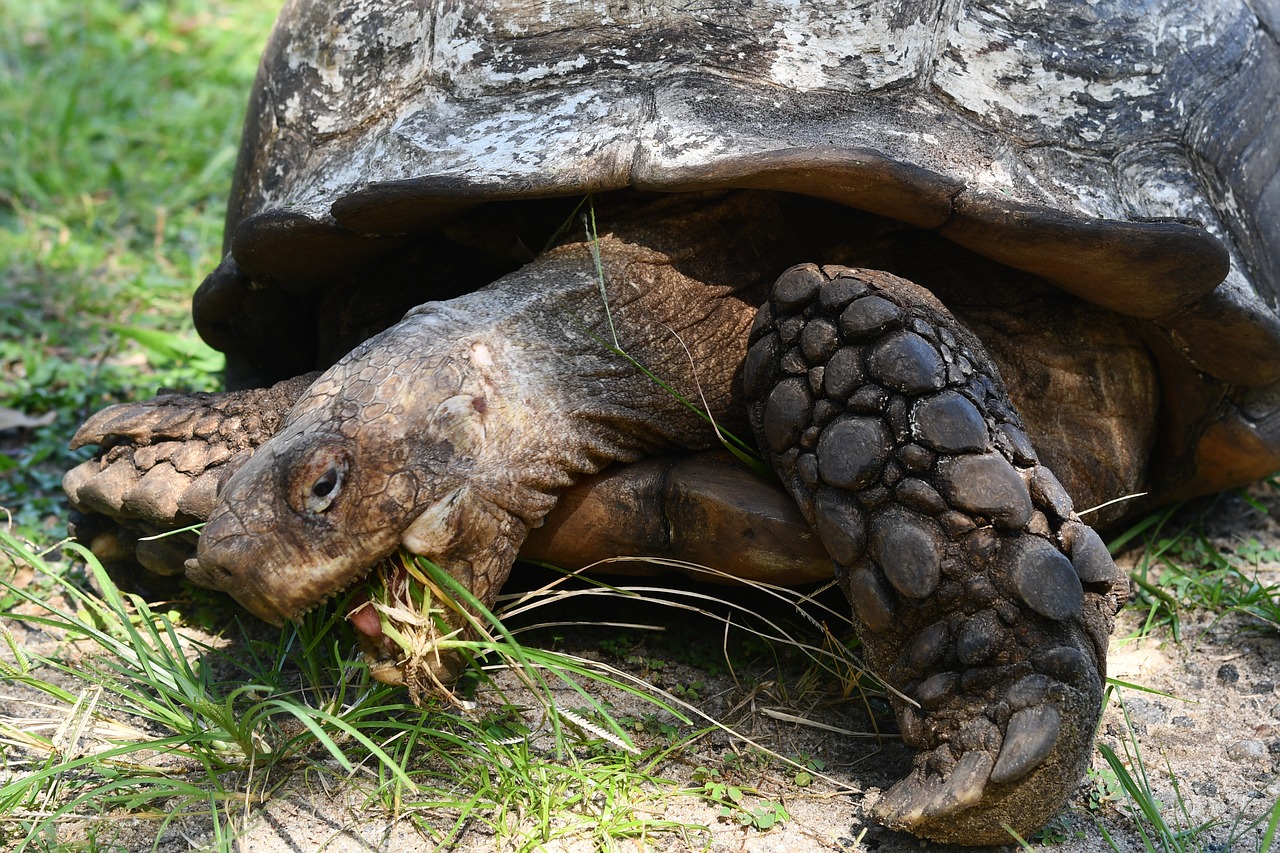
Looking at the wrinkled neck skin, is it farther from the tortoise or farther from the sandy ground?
the sandy ground

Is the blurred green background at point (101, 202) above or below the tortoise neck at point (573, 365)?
below

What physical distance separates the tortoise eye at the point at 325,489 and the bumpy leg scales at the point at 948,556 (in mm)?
777

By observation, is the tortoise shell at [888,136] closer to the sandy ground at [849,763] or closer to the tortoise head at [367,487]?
the tortoise head at [367,487]

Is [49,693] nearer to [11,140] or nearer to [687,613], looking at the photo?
[687,613]

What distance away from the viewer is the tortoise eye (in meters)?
1.97

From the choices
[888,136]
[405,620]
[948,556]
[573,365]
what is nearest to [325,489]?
[405,620]

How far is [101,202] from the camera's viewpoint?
15.9 feet

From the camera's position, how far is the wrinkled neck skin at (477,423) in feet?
6.49

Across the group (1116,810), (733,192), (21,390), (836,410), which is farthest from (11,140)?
(1116,810)

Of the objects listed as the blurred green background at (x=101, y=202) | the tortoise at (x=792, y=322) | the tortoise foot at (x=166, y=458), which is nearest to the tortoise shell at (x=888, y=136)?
the tortoise at (x=792, y=322)

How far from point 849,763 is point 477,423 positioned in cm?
91

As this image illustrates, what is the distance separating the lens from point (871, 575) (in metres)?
2.00

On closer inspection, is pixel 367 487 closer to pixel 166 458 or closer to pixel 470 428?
pixel 470 428

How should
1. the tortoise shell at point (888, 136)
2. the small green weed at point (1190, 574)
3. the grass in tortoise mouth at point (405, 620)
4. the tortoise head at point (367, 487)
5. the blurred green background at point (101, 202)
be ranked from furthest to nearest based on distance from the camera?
the blurred green background at point (101, 202) < the small green weed at point (1190, 574) < the tortoise shell at point (888, 136) < the grass in tortoise mouth at point (405, 620) < the tortoise head at point (367, 487)
